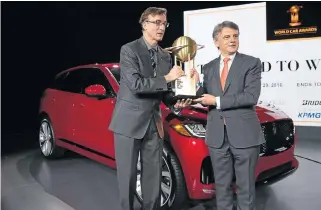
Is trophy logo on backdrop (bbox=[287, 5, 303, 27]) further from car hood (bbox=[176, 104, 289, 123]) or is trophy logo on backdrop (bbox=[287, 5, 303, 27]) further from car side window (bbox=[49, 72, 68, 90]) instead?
car side window (bbox=[49, 72, 68, 90])

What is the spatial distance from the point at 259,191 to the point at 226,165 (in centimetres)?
129

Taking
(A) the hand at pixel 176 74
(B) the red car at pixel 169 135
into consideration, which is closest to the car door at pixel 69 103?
(B) the red car at pixel 169 135

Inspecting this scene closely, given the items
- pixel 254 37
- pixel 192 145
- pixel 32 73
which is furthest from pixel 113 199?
pixel 32 73

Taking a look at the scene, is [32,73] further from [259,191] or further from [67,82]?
[259,191]

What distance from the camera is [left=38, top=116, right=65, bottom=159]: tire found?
4590 millimetres

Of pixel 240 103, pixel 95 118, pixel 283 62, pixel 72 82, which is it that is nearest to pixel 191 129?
pixel 240 103

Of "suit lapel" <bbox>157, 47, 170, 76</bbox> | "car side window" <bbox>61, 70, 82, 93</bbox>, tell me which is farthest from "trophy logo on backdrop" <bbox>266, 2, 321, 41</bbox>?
"suit lapel" <bbox>157, 47, 170, 76</bbox>

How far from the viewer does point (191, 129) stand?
8.84 ft

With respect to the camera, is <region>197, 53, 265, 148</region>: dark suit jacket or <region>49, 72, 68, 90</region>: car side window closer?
<region>197, 53, 265, 148</region>: dark suit jacket

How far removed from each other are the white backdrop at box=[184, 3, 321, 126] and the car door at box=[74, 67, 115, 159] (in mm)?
2739

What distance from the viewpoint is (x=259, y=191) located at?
3316 millimetres

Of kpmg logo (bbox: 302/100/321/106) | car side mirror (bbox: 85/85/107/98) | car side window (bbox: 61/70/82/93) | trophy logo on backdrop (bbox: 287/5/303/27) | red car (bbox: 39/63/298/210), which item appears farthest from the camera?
trophy logo on backdrop (bbox: 287/5/303/27)

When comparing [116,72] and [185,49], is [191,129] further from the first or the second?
[116,72]

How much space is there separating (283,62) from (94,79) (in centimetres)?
319
